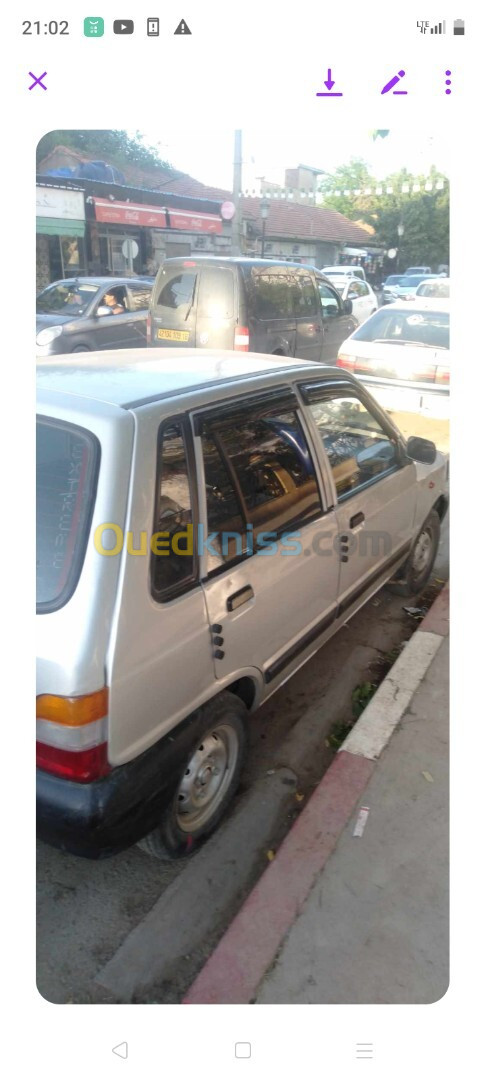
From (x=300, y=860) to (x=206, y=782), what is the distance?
0.39 metres

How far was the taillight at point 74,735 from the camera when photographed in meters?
1.55

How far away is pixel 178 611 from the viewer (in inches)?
70.2

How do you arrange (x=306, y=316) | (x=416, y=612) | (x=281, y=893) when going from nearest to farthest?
(x=281, y=893), (x=416, y=612), (x=306, y=316)

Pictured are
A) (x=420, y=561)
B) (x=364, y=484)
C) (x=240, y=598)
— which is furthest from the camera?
(x=420, y=561)

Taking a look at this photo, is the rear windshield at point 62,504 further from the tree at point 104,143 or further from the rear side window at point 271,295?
the rear side window at point 271,295

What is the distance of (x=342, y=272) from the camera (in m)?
9.90

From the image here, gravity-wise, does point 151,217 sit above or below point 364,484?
above

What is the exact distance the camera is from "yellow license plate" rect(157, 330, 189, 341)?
22.4 feet

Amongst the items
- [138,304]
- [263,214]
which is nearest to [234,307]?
[263,214]

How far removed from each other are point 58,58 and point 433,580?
3.40 metres

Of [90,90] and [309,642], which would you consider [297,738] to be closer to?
[309,642]

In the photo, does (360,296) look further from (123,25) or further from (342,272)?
(123,25)

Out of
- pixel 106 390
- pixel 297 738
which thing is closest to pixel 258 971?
pixel 297 738

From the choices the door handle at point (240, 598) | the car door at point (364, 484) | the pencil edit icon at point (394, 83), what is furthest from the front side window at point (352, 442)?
the pencil edit icon at point (394, 83)
